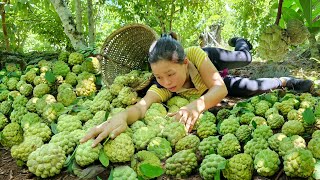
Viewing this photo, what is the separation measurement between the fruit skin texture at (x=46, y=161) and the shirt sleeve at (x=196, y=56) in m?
1.36

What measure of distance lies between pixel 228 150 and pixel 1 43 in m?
6.04

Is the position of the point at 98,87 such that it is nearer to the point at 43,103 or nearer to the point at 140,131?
the point at 43,103

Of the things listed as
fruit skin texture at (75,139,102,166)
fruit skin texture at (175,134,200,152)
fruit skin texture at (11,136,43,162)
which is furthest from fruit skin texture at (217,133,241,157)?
fruit skin texture at (11,136,43,162)

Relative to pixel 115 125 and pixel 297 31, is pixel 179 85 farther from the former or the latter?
pixel 297 31

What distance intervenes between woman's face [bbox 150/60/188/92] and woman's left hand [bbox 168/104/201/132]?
25 cm

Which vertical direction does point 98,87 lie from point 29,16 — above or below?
below

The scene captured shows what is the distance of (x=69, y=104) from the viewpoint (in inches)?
115

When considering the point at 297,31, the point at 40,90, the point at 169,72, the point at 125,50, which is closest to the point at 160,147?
the point at 169,72

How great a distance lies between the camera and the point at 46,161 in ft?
6.34

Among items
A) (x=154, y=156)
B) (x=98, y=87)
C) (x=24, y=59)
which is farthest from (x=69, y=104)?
(x=24, y=59)

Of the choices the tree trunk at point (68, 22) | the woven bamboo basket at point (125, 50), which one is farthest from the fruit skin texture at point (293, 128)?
the tree trunk at point (68, 22)

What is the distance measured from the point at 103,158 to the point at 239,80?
5.87 feet

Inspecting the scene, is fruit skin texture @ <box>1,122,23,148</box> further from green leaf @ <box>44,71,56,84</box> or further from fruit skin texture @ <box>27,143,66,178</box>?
green leaf @ <box>44,71,56,84</box>

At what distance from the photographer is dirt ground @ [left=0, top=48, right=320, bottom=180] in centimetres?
197
